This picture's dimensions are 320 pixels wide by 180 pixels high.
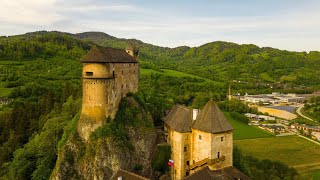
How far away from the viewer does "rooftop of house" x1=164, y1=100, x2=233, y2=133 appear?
132 feet

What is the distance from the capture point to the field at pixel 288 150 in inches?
2677

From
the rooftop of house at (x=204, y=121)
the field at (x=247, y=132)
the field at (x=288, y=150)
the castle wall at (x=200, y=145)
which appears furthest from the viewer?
the field at (x=247, y=132)

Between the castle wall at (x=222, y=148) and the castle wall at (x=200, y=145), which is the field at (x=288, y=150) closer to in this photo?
the castle wall at (x=222, y=148)

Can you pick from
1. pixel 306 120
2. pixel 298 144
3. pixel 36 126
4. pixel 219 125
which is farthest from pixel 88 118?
pixel 306 120

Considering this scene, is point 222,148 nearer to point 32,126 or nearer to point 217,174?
point 217,174

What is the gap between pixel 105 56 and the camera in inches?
1763

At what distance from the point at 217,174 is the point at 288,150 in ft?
157

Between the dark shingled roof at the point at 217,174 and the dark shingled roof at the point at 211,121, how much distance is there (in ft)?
15.7

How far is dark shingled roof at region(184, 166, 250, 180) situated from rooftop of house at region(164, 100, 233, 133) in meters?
4.76

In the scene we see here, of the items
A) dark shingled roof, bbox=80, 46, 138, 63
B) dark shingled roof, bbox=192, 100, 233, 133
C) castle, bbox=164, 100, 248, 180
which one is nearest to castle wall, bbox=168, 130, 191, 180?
castle, bbox=164, 100, 248, 180

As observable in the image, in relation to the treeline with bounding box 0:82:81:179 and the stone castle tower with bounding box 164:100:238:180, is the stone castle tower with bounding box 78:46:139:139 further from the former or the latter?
the treeline with bounding box 0:82:81:179

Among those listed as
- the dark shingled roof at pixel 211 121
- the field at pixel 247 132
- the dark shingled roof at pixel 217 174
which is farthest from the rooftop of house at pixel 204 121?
the field at pixel 247 132

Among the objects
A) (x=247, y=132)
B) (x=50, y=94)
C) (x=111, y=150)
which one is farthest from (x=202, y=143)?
(x=247, y=132)

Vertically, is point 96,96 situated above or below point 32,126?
above
